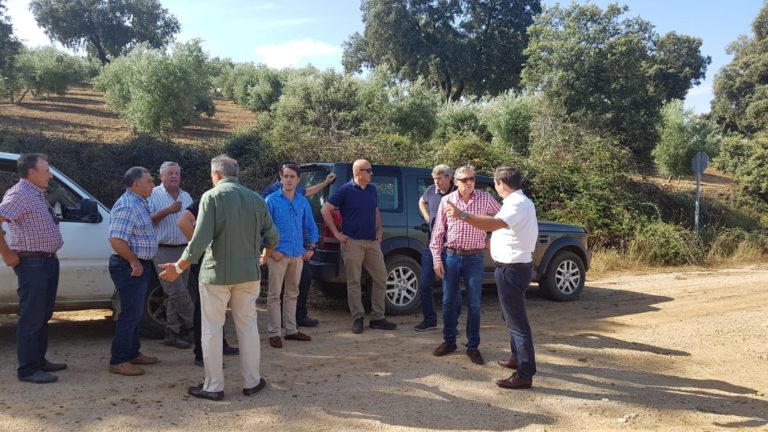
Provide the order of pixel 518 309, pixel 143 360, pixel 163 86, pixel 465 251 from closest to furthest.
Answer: pixel 518 309 < pixel 143 360 < pixel 465 251 < pixel 163 86

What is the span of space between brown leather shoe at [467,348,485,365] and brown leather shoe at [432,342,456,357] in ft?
0.76

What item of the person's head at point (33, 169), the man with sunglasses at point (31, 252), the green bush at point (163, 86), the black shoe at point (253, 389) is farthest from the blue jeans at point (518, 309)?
the green bush at point (163, 86)

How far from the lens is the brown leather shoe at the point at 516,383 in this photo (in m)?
4.95

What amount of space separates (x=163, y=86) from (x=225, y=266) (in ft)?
59.4

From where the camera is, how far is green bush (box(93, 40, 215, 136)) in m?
20.3

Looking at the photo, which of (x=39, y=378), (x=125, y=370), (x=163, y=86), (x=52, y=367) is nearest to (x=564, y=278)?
(x=125, y=370)

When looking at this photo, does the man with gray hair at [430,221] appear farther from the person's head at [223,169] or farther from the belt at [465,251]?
the person's head at [223,169]

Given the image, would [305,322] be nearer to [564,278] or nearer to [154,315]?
[154,315]

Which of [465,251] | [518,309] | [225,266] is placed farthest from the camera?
[465,251]

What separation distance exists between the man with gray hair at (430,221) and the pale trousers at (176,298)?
7.78 ft

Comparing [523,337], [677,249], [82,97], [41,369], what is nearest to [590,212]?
[677,249]

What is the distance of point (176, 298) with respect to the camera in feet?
18.8

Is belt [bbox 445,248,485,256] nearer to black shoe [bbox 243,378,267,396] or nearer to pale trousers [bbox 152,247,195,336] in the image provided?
black shoe [bbox 243,378,267,396]

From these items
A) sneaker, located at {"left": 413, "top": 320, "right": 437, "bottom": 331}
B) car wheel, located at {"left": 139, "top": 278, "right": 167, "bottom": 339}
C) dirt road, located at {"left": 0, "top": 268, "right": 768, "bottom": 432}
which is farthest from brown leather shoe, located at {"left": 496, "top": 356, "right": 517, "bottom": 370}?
car wheel, located at {"left": 139, "top": 278, "right": 167, "bottom": 339}
